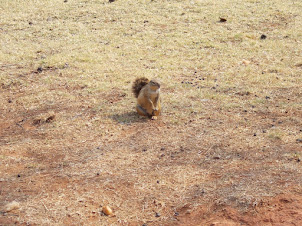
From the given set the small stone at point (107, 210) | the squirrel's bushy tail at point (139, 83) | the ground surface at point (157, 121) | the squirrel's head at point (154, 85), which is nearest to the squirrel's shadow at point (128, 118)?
the ground surface at point (157, 121)

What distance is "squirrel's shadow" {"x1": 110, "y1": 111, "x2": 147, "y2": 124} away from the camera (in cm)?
697

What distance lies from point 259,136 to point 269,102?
1592 millimetres

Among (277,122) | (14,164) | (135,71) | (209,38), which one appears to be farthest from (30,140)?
(209,38)

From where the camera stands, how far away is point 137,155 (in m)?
5.86

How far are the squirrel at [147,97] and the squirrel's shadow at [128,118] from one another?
0.35ft

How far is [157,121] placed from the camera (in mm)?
6914

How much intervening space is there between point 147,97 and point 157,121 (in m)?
0.50

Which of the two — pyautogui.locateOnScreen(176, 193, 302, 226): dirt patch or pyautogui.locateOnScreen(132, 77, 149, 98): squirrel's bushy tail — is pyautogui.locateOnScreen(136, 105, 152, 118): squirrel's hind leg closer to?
pyautogui.locateOnScreen(132, 77, 149, 98): squirrel's bushy tail

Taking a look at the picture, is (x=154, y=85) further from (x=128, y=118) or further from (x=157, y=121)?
(x=128, y=118)

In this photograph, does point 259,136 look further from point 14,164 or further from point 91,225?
point 14,164

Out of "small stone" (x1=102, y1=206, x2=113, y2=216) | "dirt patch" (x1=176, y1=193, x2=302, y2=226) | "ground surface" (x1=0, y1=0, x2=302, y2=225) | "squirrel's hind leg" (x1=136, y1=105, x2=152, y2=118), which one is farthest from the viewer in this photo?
"squirrel's hind leg" (x1=136, y1=105, x2=152, y2=118)

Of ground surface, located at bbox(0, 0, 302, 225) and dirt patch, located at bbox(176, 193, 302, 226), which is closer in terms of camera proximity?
dirt patch, located at bbox(176, 193, 302, 226)

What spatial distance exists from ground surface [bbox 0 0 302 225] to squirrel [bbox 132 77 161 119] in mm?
202

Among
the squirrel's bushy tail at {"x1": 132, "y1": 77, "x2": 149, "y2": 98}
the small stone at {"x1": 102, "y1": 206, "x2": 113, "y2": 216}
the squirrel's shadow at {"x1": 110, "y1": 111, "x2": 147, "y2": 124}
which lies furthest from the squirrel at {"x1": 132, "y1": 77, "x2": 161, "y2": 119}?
the small stone at {"x1": 102, "y1": 206, "x2": 113, "y2": 216}
